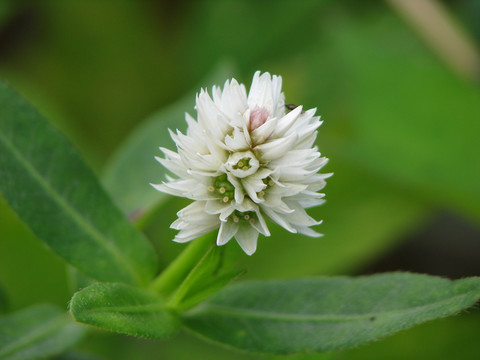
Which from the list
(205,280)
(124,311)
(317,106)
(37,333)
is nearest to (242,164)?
(205,280)

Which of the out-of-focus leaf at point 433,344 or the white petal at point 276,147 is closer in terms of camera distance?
the white petal at point 276,147

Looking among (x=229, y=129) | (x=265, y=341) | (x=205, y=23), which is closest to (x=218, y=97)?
(x=229, y=129)

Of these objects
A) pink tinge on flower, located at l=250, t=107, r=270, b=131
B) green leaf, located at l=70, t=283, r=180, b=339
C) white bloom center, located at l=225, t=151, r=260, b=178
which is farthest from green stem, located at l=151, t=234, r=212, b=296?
pink tinge on flower, located at l=250, t=107, r=270, b=131

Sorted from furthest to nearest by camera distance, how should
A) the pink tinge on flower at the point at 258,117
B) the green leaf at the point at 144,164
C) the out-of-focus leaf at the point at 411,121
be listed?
1. the out-of-focus leaf at the point at 411,121
2. the green leaf at the point at 144,164
3. the pink tinge on flower at the point at 258,117

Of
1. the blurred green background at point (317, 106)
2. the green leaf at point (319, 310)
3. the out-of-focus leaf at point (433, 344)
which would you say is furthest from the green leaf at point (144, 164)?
the out-of-focus leaf at point (433, 344)

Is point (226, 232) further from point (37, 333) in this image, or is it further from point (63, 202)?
point (37, 333)

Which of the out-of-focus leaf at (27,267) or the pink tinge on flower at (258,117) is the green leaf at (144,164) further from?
the pink tinge on flower at (258,117)
